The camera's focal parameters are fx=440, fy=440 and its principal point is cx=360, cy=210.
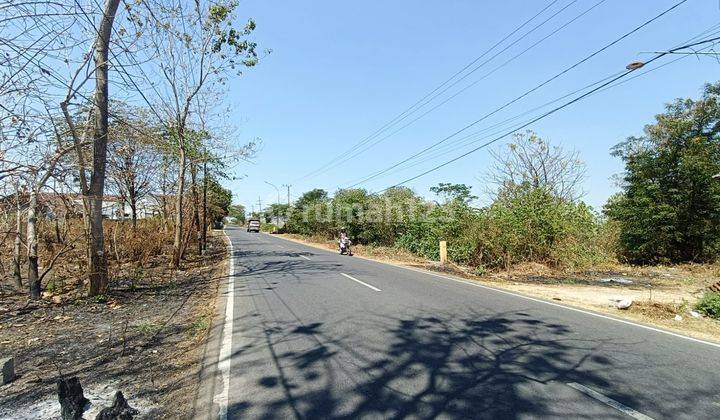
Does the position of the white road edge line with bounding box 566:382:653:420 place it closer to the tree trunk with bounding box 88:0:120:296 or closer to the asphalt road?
the asphalt road

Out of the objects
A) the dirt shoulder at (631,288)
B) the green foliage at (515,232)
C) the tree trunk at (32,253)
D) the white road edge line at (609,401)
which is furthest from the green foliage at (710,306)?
the tree trunk at (32,253)

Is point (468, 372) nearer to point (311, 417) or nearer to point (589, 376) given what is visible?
point (589, 376)

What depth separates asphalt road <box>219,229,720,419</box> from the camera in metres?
4.12

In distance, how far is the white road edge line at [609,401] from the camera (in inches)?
155

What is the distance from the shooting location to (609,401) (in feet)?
13.8

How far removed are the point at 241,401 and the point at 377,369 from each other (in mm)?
1579

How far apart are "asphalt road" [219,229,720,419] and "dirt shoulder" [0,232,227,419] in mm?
644

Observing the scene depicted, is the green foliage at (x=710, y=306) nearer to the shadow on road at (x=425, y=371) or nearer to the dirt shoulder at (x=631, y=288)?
the dirt shoulder at (x=631, y=288)

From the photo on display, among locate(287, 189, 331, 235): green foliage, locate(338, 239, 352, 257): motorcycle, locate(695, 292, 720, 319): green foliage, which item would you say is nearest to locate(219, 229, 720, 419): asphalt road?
locate(695, 292, 720, 319): green foliage

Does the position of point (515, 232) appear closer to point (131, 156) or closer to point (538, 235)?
point (538, 235)

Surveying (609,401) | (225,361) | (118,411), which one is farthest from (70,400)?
(609,401)

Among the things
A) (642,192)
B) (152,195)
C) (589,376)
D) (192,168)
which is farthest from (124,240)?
(642,192)

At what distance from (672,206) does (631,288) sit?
9.44 metres

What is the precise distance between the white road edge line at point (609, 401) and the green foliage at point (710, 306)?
246 inches
